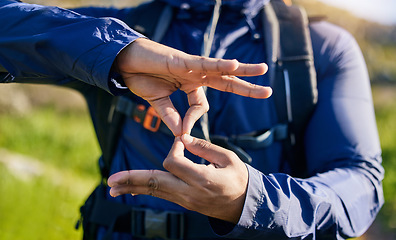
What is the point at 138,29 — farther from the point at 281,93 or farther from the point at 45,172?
the point at 45,172

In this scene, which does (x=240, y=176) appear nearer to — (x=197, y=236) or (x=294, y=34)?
(x=197, y=236)

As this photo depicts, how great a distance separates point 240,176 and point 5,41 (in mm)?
1114

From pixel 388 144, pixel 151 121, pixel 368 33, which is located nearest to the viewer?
pixel 151 121

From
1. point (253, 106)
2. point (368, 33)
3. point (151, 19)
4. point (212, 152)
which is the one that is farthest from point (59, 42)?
point (368, 33)

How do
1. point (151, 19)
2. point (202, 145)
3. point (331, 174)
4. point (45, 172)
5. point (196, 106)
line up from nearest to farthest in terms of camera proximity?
point (202, 145) < point (196, 106) < point (331, 174) < point (151, 19) < point (45, 172)

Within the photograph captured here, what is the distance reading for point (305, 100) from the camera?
6.61 feet

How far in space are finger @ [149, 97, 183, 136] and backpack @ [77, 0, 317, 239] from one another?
17.6 inches

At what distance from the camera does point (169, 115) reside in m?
1.45

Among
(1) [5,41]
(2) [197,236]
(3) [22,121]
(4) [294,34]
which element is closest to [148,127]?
(2) [197,236]

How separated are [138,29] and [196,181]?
1043 millimetres

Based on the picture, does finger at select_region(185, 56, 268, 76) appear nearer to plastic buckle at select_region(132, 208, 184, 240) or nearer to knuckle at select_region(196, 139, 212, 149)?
knuckle at select_region(196, 139, 212, 149)

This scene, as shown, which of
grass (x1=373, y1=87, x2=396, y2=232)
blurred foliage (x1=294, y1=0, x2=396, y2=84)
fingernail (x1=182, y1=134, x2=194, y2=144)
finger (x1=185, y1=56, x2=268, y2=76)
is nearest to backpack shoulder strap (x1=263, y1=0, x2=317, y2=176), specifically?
finger (x1=185, y1=56, x2=268, y2=76)

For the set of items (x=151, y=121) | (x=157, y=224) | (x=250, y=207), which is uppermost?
(x=250, y=207)

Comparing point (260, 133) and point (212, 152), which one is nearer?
point (212, 152)
